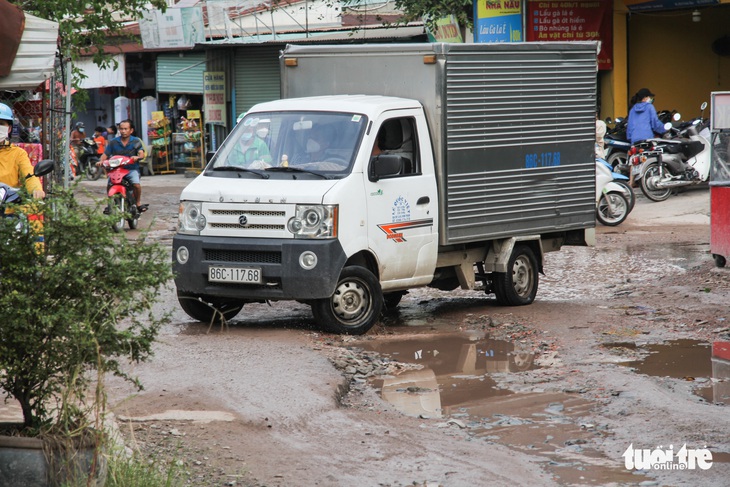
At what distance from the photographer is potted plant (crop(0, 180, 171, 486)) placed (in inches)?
179

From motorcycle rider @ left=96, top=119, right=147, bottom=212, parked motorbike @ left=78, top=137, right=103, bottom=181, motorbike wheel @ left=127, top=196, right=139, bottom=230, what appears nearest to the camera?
motorbike wheel @ left=127, top=196, right=139, bottom=230

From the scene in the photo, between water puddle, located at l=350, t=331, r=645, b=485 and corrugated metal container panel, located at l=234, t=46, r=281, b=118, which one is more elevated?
corrugated metal container panel, located at l=234, t=46, r=281, b=118

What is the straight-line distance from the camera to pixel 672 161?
18906 millimetres

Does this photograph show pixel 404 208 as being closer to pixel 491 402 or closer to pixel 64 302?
pixel 491 402

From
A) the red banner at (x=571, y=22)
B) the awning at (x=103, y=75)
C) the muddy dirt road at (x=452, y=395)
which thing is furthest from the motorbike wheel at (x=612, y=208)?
the awning at (x=103, y=75)

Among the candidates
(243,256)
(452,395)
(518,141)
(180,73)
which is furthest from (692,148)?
(180,73)

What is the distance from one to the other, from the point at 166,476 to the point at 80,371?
0.87m

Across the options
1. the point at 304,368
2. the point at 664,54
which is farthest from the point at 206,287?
the point at 664,54

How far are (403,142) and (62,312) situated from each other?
5792 mm

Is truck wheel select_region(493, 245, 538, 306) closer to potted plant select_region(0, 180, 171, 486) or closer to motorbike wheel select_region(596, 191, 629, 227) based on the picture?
motorbike wheel select_region(596, 191, 629, 227)

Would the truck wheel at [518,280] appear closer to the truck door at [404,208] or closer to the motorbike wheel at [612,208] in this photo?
the truck door at [404,208]

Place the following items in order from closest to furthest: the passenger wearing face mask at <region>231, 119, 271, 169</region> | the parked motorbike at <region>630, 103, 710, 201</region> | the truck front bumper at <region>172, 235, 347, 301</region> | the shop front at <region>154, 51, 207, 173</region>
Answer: the truck front bumper at <region>172, 235, 347, 301</region>
the passenger wearing face mask at <region>231, 119, 271, 169</region>
the parked motorbike at <region>630, 103, 710, 201</region>
the shop front at <region>154, 51, 207, 173</region>

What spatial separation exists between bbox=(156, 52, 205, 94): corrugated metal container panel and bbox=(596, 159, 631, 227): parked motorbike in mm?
17567

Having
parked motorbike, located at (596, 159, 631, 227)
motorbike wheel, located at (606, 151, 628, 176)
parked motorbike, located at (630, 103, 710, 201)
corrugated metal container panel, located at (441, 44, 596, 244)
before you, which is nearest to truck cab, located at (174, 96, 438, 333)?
corrugated metal container panel, located at (441, 44, 596, 244)
